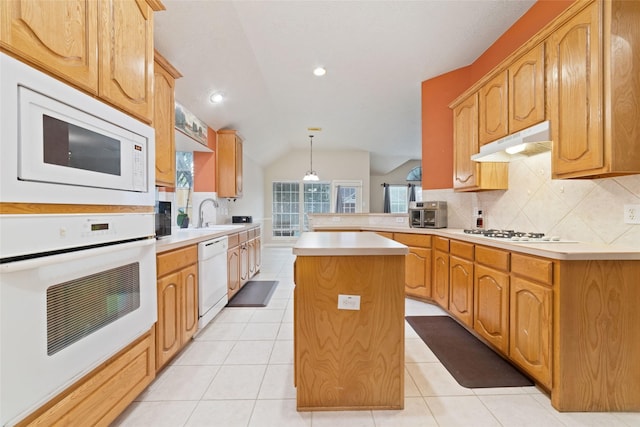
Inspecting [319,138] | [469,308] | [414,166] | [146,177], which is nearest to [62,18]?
[146,177]

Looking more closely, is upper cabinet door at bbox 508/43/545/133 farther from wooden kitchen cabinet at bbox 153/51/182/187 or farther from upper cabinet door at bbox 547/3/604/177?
wooden kitchen cabinet at bbox 153/51/182/187

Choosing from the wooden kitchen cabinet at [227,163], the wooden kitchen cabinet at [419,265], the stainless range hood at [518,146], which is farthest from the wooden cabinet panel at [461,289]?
the wooden kitchen cabinet at [227,163]

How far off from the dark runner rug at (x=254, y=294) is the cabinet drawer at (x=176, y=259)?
3.79ft

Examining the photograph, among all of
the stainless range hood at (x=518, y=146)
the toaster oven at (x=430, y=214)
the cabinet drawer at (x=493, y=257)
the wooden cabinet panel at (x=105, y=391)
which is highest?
the stainless range hood at (x=518, y=146)

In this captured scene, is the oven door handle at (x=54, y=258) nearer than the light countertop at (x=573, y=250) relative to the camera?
Yes

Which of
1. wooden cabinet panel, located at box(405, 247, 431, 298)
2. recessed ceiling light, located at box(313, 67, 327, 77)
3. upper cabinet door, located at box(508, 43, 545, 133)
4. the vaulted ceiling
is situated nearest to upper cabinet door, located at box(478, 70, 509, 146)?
upper cabinet door, located at box(508, 43, 545, 133)

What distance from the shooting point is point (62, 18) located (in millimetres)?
1080

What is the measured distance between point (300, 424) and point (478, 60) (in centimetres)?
393

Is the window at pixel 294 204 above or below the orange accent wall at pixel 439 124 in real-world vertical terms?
below

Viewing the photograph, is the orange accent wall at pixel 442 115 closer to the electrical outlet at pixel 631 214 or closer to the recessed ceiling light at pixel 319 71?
the recessed ceiling light at pixel 319 71

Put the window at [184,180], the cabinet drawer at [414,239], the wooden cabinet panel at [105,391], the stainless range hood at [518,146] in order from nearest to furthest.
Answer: the wooden cabinet panel at [105,391], the stainless range hood at [518,146], the cabinet drawer at [414,239], the window at [184,180]

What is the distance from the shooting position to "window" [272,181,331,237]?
8.20 meters

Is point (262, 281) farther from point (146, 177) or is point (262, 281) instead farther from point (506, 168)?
point (506, 168)

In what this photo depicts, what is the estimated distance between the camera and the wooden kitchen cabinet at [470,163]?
279cm
